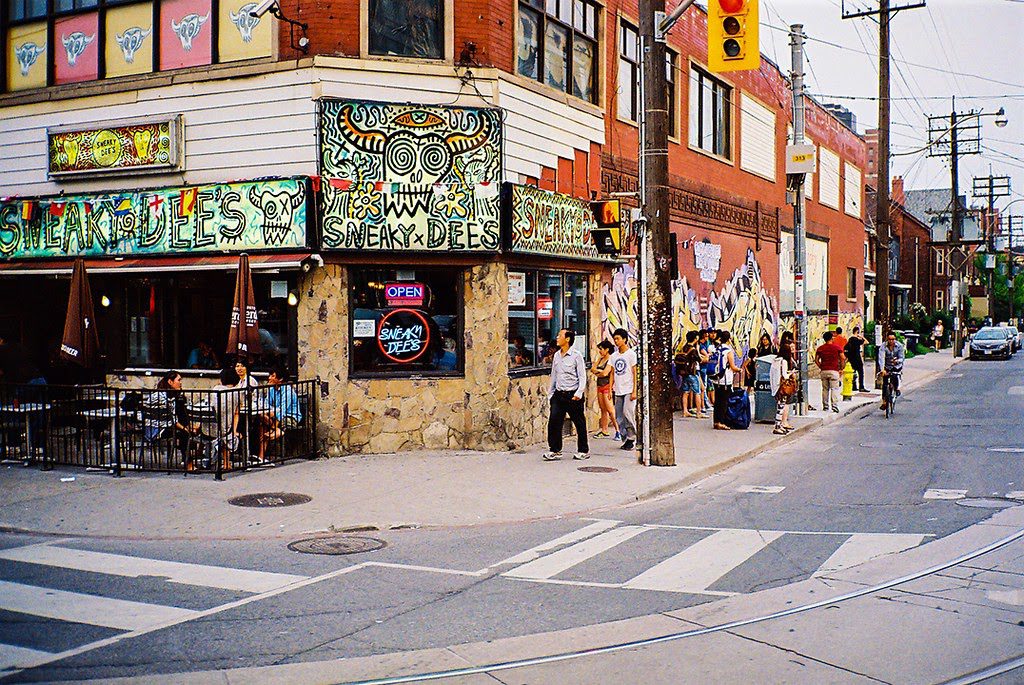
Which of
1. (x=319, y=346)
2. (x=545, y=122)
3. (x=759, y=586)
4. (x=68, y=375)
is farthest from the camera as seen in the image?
(x=68, y=375)

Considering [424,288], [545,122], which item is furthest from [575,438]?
[545,122]

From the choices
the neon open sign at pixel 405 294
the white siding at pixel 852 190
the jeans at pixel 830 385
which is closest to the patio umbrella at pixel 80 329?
the neon open sign at pixel 405 294

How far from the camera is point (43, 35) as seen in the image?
16844 mm

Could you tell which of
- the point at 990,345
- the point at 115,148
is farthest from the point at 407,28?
the point at 990,345

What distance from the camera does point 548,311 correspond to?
16797mm

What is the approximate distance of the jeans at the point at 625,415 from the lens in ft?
51.4

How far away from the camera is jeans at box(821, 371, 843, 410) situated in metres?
21.2

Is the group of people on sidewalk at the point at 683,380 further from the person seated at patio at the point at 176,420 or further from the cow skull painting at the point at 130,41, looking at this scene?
the cow skull painting at the point at 130,41

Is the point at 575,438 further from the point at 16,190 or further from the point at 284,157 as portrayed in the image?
the point at 16,190

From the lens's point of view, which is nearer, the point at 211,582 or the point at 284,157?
the point at 211,582

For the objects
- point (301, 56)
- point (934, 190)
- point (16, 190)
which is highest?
point (934, 190)

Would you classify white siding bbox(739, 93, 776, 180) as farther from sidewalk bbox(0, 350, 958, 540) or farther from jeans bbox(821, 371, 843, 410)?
sidewalk bbox(0, 350, 958, 540)

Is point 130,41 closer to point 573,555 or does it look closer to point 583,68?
point 583,68

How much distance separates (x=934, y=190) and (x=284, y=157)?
10190 centimetres
